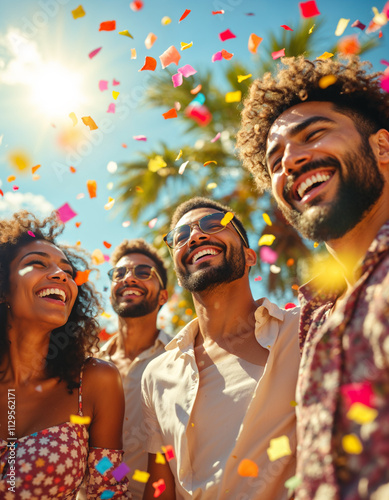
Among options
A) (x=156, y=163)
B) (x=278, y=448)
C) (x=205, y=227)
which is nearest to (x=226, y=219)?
(x=205, y=227)

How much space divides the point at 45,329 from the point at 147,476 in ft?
4.31

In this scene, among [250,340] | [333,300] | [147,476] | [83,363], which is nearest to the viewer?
[333,300]

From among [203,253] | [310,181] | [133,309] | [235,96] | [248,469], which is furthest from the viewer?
[235,96]

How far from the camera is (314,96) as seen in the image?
262 centimetres

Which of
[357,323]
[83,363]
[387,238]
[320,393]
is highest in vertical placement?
[387,238]

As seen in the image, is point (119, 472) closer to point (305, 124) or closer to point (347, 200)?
point (347, 200)

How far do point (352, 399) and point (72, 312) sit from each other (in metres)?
2.75

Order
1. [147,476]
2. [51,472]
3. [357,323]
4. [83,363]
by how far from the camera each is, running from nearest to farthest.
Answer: [357,323], [51,472], [147,476], [83,363]

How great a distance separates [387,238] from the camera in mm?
1582

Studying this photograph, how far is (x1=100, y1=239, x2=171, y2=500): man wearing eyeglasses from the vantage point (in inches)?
165

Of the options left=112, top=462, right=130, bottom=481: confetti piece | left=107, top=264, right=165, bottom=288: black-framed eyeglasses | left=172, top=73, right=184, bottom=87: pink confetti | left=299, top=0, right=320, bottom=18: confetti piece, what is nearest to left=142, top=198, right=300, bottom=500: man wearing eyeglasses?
left=112, top=462, right=130, bottom=481: confetti piece

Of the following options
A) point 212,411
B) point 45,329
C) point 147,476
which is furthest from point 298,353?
point 45,329

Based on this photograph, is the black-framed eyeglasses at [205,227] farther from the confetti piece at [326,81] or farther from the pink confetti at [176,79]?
the pink confetti at [176,79]

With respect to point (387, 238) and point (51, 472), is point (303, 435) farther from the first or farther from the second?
point (51, 472)
